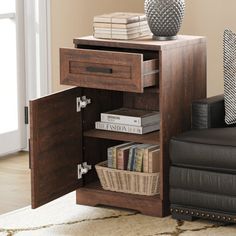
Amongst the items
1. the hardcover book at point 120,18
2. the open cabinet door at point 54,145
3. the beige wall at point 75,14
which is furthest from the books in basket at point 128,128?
the beige wall at point 75,14

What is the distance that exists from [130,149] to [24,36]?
53.4 inches

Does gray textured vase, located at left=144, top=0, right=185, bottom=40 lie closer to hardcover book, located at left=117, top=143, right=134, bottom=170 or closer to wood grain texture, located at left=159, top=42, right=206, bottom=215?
wood grain texture, located at left=159, top=42, right=206, bottom=215

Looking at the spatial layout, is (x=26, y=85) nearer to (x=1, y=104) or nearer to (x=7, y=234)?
(x=1, y=104)

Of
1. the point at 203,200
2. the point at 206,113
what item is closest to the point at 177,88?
the point at 206,113

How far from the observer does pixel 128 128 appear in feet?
12.1

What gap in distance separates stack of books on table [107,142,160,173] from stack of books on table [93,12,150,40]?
50cm

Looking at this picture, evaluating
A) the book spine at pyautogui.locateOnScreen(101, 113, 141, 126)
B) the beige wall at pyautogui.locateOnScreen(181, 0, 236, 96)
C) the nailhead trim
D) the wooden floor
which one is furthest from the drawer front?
the beige wall at pyautogui.locateOnScreen(181, 0, 236, 96)

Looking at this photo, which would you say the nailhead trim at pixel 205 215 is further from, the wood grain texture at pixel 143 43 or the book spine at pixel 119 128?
the wood grain texture at pixel 143 43

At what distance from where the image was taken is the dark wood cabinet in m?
3.47

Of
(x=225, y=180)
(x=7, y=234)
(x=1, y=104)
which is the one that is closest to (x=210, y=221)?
(x=225, y=180)

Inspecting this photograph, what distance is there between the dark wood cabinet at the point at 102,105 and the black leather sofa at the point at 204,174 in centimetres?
13

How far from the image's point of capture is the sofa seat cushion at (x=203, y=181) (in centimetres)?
334

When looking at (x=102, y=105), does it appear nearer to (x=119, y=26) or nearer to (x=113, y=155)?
(x=113, y=155)

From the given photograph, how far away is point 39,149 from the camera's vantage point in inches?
136
